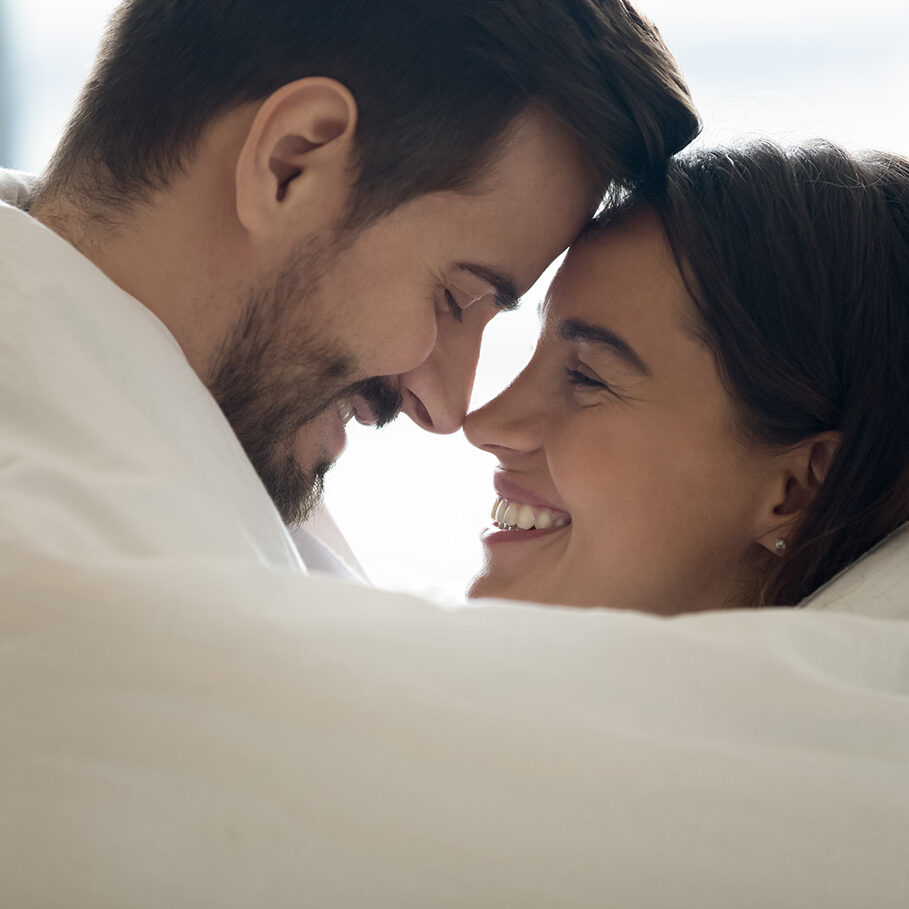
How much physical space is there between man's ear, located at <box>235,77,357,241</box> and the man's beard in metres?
0.04

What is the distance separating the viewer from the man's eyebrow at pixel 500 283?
4.10 feet

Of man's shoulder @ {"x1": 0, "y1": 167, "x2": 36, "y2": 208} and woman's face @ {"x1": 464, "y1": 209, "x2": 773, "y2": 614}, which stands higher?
man's shoulder @ {"x1": 0, "y1": 167, "x2": 36, "y2": 208}

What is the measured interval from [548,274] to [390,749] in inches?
65.3

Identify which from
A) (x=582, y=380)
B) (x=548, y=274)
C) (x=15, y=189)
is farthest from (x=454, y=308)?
(x=548, y=274)

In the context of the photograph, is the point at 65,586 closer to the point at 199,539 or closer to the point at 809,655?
the point at 199,539

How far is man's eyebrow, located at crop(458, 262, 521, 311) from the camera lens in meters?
1.25

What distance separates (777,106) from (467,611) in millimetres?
1163

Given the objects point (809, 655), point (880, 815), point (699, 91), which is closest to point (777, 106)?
point (699, 91)

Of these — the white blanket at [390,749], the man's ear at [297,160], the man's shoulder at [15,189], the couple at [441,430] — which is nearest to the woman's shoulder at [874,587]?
the couple at [441,430]

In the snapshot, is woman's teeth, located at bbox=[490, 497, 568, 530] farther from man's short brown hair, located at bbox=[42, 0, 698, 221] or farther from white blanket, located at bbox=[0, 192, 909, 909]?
white blanket, located at bbox=[0, 192, 909, 909]

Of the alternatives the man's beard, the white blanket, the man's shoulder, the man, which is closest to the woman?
the man

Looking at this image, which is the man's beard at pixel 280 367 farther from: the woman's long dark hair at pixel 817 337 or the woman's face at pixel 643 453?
the woman's long dark hair at pixel 817 337

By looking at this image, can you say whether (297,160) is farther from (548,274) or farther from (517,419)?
(548,274)

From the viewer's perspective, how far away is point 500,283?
4.17ft
